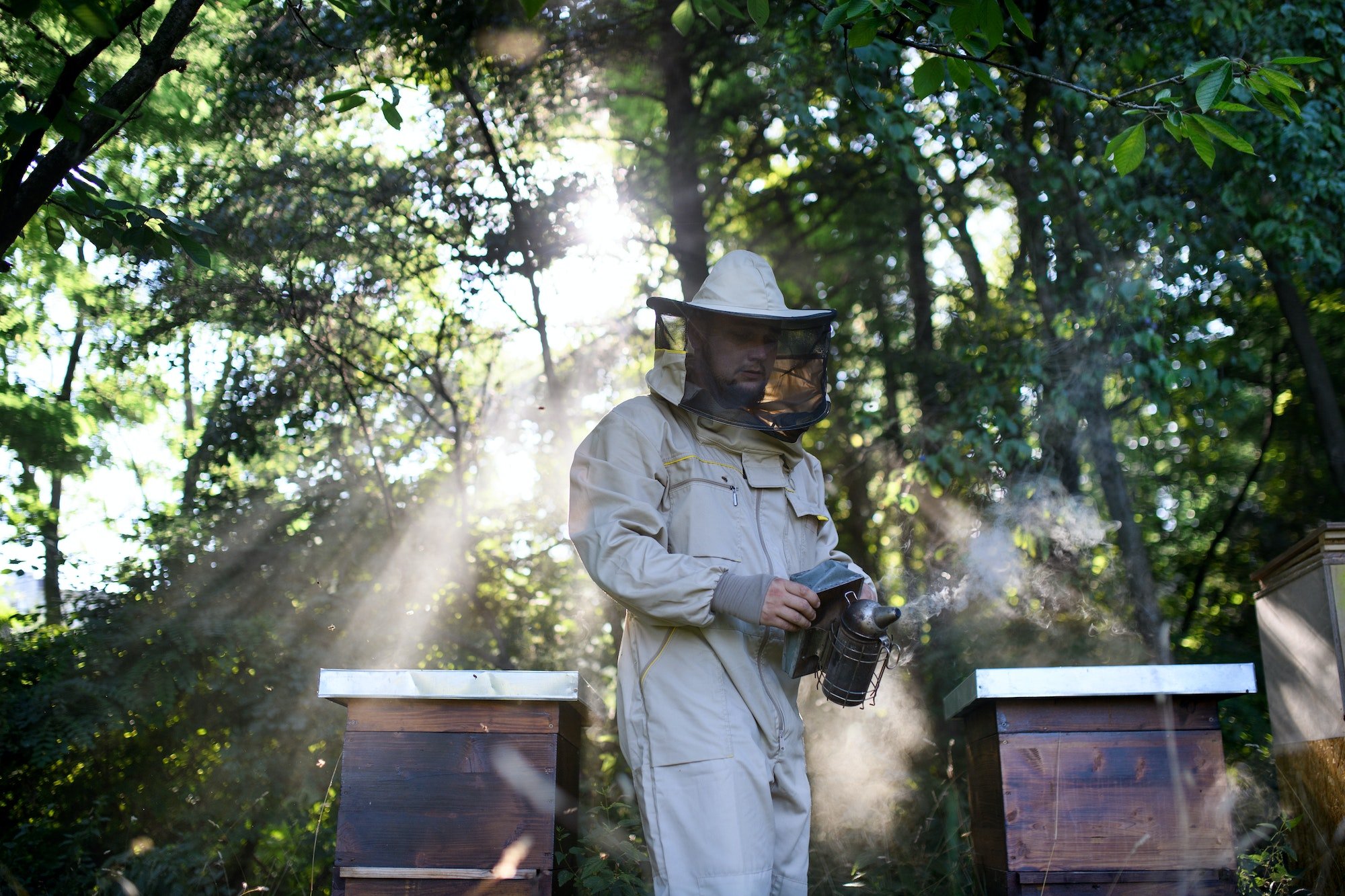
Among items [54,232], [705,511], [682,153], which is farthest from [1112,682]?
[682,153]

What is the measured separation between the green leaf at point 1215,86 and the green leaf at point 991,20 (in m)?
0.47

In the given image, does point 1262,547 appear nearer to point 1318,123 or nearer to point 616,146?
point 1318,123

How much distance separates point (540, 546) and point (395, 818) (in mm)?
5837

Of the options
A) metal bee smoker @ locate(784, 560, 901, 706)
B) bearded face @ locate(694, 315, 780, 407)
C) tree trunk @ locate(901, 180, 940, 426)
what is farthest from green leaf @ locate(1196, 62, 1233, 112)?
tree trunk @ locate(901, 180, 940, 426)

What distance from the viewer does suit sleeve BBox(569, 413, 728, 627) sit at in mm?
2270

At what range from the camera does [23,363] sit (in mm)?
8117

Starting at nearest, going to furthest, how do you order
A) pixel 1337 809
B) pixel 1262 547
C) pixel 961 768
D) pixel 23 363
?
pixel 1337 809
pixel 961 768
pixel 23 363
pixel 1262 547

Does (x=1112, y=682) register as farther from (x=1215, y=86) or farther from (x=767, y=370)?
(x=1215, y=86)

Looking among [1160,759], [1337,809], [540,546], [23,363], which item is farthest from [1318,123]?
[23,363]

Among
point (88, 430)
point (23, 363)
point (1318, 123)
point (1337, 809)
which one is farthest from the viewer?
point (23, 363)

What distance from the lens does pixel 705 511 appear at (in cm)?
251

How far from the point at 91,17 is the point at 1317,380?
25.7 feet

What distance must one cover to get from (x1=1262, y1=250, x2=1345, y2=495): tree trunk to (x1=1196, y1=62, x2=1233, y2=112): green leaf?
5.34 m

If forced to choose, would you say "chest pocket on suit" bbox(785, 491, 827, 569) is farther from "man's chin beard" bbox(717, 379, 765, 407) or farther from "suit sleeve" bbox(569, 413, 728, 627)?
"suit sleeve" bbox(569, 413, 728, 627)
